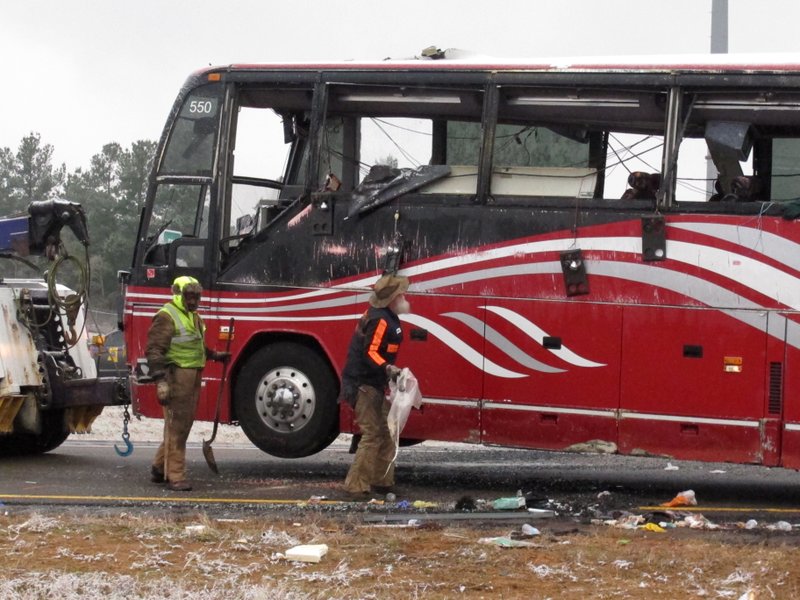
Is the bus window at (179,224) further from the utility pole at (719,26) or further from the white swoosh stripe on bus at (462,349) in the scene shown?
the utility pole at (719,26)

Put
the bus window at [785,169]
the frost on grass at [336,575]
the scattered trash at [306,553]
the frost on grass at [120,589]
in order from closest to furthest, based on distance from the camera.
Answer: the frost on grass at [120,589] → the frost on grass at [336,575] → the scattered trash at [306,553] → the bus window at [785,169]

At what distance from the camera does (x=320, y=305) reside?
40.1 feet

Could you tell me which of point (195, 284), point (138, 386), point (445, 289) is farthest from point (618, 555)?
point (138, 386)

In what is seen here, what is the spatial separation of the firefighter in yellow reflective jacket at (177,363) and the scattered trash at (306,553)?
12.5ft

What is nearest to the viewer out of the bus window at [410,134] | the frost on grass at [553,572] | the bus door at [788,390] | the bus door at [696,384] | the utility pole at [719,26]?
the frost on grass at [553,572]

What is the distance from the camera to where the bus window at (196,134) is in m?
12.7

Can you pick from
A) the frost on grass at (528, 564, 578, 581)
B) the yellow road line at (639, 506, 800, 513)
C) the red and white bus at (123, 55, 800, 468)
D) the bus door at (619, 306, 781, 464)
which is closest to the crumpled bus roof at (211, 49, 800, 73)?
the red and white bus at (123, 55, 800, 468)

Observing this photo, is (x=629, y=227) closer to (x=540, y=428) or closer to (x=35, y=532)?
(x=540, y=428)

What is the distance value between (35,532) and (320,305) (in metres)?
4.20

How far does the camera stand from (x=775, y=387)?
35.3ft

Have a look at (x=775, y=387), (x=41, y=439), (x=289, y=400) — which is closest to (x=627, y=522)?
(x=775, y=387)

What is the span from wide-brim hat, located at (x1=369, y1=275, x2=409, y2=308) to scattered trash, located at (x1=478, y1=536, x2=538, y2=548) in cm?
302

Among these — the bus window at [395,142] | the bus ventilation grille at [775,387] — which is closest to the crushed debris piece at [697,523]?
the bus ventilation grille at [775,387]

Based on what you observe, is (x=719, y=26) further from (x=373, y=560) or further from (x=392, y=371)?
(x=373, y=560)
